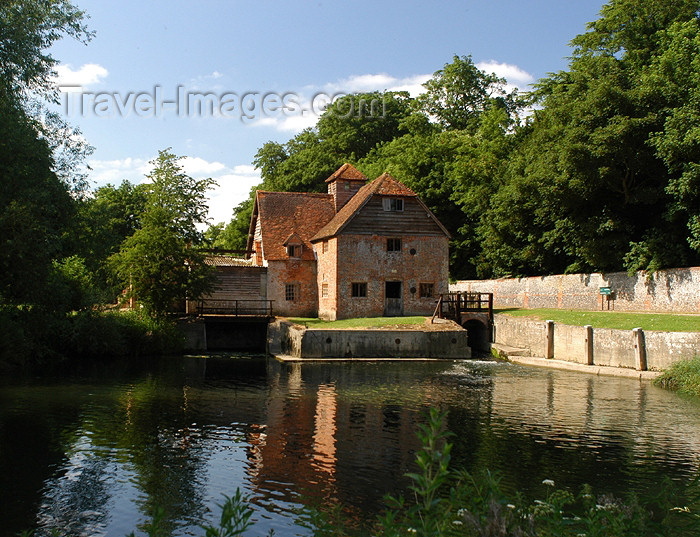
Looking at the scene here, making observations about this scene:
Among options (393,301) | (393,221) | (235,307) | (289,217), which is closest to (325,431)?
(393,301)

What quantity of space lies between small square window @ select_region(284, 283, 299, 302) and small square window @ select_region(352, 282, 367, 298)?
→ 16.4 ft

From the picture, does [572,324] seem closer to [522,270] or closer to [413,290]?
[413,290]

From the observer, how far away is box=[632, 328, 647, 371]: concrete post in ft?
87.0

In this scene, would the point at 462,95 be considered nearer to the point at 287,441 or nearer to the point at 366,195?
the point at 366,195

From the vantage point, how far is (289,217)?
4619cm

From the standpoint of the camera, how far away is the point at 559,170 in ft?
128

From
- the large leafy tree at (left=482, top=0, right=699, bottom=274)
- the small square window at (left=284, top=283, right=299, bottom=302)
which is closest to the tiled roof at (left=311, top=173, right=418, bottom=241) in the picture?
the small square window at (left=284, top=283, right=299, bottom=302)

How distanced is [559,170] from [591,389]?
1848 cm

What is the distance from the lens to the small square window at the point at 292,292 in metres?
44.0

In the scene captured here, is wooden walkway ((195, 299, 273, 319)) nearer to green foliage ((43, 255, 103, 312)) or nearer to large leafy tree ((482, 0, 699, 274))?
green foliage ((43, 255, 103, 312))

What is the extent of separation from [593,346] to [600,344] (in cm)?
48

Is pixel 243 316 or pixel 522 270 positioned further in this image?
pixel 522 270

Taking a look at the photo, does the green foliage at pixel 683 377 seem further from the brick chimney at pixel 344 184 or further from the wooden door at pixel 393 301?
the brick chimney at pixel 344 184

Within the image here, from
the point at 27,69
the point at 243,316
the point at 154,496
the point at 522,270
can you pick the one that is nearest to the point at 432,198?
the point at 522,270
